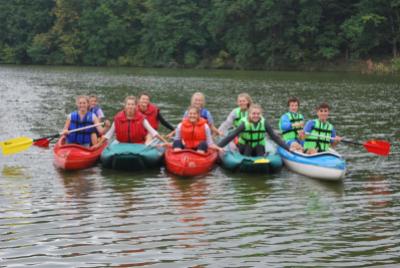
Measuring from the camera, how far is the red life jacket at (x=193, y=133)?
9.53m

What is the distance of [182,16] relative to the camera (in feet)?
177

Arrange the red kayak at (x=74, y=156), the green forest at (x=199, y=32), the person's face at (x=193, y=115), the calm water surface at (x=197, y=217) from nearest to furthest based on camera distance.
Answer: the calm water surface at (x=197, y=217) < the person's face at (x=193, y=115) < the red kayak at (x=74, y=156) < the green forest at (x=199, y=32)

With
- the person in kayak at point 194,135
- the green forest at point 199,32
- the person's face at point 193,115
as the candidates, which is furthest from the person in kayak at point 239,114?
the green forest at point 199,32

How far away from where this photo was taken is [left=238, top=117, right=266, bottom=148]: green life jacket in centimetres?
948

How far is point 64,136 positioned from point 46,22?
2278 inches

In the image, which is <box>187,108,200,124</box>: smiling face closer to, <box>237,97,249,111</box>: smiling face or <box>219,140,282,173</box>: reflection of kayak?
<box>219,140,282,173</box>: reflection of kayak

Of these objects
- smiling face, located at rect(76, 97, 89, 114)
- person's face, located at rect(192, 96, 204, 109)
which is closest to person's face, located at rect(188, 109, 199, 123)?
person's face, located at rect(192, 96, 204, 109)

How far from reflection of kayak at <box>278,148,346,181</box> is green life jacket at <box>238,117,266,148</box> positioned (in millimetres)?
596

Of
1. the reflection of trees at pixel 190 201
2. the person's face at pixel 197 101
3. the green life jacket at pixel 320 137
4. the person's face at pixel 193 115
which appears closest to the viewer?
the reflection of trees at pixel 190 201

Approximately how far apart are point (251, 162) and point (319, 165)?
106cm

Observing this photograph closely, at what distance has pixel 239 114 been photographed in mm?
10383

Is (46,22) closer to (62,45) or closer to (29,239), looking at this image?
(62,45)

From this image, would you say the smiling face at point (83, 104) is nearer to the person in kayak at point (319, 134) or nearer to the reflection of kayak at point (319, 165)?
the reflection of kayak at point (319, 165)

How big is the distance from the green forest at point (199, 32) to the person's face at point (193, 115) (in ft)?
105
